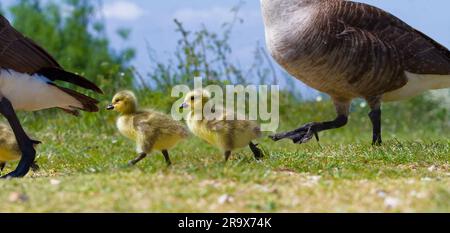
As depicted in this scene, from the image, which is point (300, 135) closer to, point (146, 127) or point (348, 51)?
point (348, 51)

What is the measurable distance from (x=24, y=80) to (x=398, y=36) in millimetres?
4557

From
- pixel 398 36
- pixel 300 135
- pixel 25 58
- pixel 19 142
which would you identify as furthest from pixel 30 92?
pixel 398 36

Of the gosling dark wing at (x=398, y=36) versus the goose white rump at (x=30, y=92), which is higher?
the gosling dark wing at (x=398, y=36)

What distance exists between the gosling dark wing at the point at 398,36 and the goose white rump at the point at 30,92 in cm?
335

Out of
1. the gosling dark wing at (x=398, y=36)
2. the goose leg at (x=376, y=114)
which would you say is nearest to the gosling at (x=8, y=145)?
the gosling dark wing at (x=398, y=36)

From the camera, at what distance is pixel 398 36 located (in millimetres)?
9148

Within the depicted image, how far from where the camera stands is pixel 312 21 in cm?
864

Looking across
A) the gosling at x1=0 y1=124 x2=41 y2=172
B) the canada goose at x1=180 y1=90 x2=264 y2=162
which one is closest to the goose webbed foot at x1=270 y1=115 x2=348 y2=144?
the canada goose at x1=180 y1=90 x2=264 y2=162

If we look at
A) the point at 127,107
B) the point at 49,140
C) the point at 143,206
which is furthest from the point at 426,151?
the point at 49,140

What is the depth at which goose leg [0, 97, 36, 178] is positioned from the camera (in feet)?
22.8

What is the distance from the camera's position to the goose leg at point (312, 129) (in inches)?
356

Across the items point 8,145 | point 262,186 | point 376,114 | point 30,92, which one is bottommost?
point 262,186

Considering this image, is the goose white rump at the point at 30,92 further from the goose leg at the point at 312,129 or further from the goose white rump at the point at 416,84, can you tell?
the goose white rump at the point at 416,84

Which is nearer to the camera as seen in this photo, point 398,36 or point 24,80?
point 24,80
